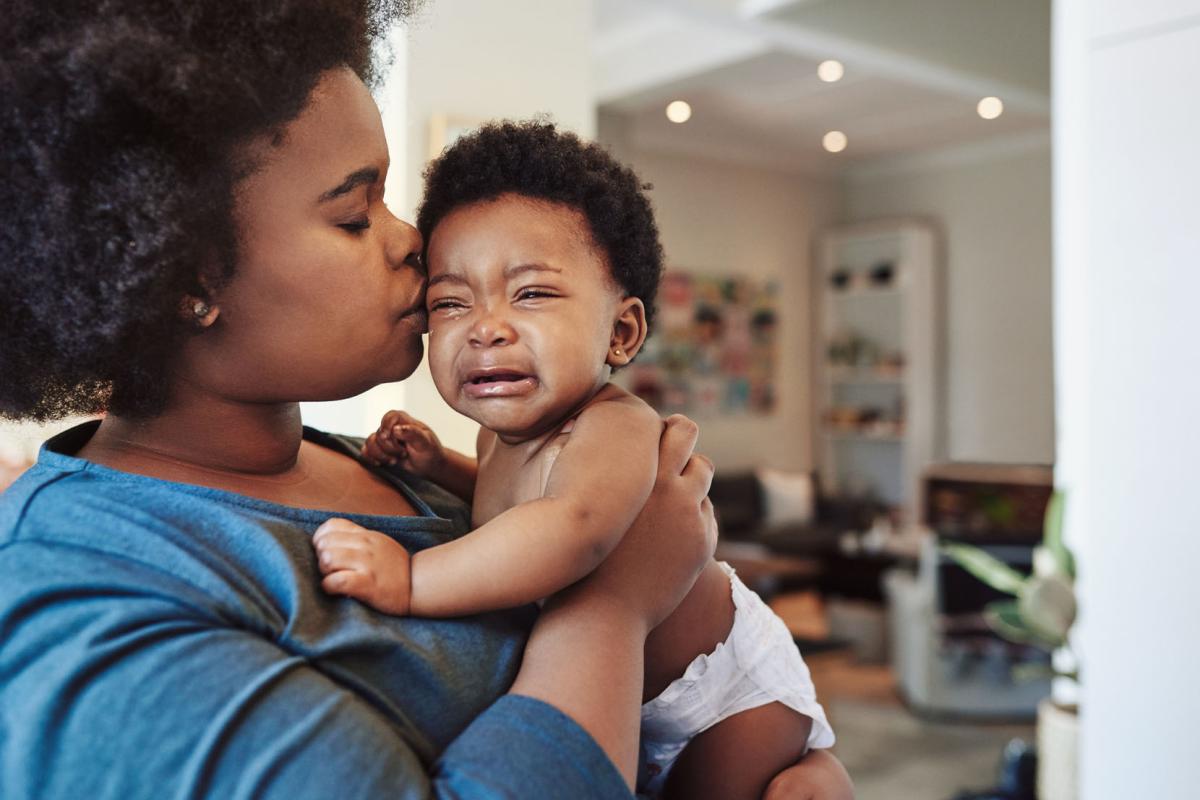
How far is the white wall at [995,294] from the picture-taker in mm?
7355

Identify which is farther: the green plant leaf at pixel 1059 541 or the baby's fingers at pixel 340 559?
the green plant leaf at pixel 1059 541

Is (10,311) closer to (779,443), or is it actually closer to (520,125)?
(520,125)

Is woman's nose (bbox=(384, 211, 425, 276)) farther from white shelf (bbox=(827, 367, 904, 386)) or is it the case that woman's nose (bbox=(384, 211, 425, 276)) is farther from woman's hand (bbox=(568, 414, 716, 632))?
white shelf (bbox=(827, 367, 904, 386))

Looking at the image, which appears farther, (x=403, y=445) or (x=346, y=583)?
(x=403, y=445)

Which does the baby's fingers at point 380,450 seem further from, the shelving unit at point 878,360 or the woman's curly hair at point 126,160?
the shelving unit at point 878,360

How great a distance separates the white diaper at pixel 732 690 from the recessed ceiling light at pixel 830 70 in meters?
4.86

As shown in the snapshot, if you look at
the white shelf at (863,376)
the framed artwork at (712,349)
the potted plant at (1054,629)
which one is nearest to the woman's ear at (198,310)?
the potted plant at (1054,629)

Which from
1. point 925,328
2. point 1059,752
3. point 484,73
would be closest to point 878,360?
point 925,328

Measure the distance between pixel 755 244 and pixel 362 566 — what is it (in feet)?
25.8

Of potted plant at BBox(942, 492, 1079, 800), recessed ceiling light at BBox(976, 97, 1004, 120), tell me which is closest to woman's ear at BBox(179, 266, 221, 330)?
potted plant at BBox(942, 492, 1079, 800)

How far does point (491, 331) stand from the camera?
0.94 meters

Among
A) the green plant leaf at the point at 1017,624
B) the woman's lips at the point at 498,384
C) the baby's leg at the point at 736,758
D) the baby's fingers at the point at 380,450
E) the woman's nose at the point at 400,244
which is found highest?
the woman's nose at the point at 400,244

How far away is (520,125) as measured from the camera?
1067 mm

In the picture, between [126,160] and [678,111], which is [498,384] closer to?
[126,160]
